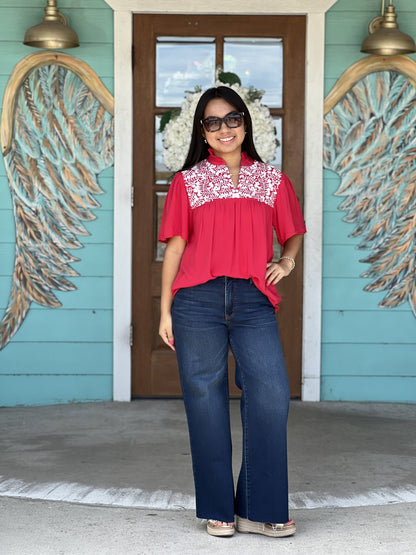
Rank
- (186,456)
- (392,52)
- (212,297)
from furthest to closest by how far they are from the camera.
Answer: (392,52), (186,456), (212,297)

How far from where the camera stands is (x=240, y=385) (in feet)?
10.3

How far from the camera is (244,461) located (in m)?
3.12

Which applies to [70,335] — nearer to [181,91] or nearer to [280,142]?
[181,91]

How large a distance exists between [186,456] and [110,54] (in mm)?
2361

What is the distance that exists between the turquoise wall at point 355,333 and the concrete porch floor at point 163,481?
0.42 feet

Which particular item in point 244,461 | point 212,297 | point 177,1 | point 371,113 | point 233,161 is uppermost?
point 177,1

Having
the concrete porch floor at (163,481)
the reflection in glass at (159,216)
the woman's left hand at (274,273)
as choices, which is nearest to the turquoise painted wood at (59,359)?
the concrete porch floor at (163,481)

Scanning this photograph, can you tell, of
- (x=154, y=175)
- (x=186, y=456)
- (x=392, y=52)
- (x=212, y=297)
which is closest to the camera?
(x=212, y=297)

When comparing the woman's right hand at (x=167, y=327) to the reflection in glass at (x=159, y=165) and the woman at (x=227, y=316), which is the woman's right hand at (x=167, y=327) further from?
the reflection in glass at (x=159, y=165)

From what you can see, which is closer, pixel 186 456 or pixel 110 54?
pixel 186 456

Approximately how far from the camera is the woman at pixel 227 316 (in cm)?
307

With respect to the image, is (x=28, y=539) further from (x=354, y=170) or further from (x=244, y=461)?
(x=354, y=170)

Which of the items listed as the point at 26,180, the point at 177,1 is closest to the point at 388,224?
the point at 177,1

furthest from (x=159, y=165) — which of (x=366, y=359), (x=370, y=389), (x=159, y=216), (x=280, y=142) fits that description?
(x=370, y=389)
